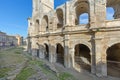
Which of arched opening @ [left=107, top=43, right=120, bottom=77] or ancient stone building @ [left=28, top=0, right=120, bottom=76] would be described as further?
arched opening @ [left=107, top=43, right=120, bottom=77]

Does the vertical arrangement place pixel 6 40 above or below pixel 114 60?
above

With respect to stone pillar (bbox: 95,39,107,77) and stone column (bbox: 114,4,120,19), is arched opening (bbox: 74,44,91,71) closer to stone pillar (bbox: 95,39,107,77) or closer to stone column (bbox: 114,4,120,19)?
stone pillar (bbox: 95,39,107,77)

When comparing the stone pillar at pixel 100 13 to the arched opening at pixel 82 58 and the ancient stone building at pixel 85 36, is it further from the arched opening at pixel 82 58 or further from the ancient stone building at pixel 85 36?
the arched opening at pixel 82 58

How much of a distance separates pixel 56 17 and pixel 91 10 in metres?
6.06

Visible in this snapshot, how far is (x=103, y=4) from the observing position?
11.3m

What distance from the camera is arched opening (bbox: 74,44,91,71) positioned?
1405 centimetres

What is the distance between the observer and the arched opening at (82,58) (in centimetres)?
1405

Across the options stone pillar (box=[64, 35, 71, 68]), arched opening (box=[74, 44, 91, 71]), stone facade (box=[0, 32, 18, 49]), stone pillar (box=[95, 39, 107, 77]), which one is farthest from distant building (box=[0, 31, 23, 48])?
stone pillar (box=[95, 39, 107, 77])

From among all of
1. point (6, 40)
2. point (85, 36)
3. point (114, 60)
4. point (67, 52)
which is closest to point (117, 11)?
point (114, 60)

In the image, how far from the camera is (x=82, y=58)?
16.4 meters

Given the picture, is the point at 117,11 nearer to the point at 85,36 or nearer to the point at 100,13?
the point at 100,13

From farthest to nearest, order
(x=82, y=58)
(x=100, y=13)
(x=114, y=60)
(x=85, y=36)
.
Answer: (x=82, y=58) → (x=114, y=60) → (x=85, y=36) → (x=100, y=13)

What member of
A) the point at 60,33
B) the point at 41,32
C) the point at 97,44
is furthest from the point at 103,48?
the point at 41,32

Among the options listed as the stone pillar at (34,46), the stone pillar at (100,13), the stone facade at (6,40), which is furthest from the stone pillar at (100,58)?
the stone facade at (6,40)
